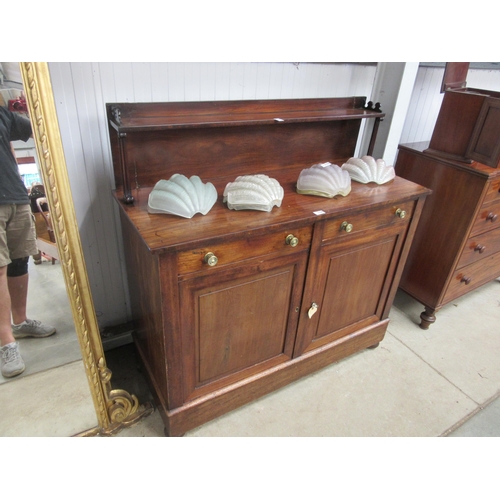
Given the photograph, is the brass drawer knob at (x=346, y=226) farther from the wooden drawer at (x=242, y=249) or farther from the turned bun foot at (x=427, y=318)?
the turned bun foot at (x=427, y=318)

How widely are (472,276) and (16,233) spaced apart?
90.4 inches

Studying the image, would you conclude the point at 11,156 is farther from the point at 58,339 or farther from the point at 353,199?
the point at 353,199

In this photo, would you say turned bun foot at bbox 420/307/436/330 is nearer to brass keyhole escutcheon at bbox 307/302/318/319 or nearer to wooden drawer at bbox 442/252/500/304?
wooden drawer at bbox 442/252/500/304

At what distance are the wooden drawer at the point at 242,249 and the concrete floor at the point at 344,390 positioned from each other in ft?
1.43

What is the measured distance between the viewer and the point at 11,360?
46.3 inches

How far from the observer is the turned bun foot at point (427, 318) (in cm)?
216

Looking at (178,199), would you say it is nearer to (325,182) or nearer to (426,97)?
(325,182)

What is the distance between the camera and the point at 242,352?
57.6 inches

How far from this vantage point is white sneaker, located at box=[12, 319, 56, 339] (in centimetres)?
115

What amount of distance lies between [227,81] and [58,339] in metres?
1.18

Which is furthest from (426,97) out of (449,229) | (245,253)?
(245,253)

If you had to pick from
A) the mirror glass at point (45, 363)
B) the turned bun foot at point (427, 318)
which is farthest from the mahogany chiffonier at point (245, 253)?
the turned bun foot at point (427, 318)

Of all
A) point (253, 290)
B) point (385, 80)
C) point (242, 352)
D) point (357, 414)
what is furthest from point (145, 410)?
point (385, 80)

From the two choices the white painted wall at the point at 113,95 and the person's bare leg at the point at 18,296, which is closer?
the person's bare leg at the point at 18,296
